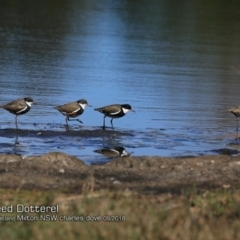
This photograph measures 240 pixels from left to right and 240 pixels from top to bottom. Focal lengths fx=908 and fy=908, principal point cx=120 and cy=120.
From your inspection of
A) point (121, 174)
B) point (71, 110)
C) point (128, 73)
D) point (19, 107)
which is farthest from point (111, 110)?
point (128, 73)

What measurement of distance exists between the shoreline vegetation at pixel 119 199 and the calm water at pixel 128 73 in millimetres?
2047

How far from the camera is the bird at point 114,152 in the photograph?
15299 millimetres

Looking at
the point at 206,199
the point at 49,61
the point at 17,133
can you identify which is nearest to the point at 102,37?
the point at 49,61

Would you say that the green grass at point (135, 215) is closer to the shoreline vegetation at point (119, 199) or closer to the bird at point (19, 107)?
the shoreline vegetation at point (119, 199)

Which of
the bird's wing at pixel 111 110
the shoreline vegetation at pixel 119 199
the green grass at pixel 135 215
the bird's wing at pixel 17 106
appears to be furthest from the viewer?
the bird's wing at pixel 111 110

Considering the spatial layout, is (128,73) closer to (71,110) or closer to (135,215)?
(71,110)

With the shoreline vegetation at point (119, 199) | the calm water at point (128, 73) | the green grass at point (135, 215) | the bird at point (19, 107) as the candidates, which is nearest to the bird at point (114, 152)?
the calm water at point (128, 73)

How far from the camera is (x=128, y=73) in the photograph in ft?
87.5

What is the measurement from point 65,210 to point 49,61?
63.8 feet

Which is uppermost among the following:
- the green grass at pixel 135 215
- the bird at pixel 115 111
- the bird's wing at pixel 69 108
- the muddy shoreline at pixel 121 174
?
the green grass at pixel 135 215

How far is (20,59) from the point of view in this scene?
2780 centimetres

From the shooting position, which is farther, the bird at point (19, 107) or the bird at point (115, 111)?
the bird at point (115, 111)

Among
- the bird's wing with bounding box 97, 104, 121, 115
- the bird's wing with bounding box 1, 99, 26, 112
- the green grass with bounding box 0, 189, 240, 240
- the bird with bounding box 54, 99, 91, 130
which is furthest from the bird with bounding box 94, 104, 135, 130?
the green grass with bounding box 0, 189, 240, 240

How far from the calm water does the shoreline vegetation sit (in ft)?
6.72
